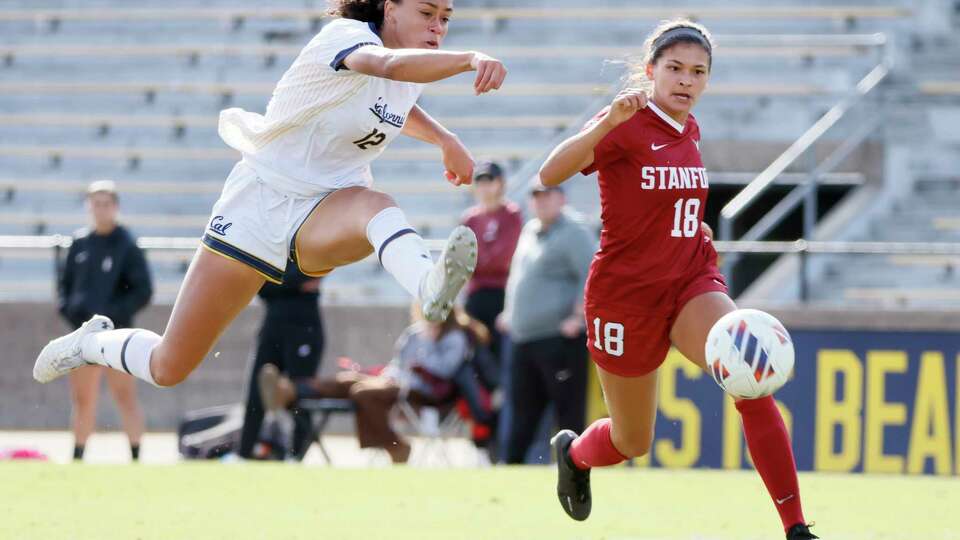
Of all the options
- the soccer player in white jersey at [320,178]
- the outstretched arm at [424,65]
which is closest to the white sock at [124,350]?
the soccer player in white jersey at [320,178]

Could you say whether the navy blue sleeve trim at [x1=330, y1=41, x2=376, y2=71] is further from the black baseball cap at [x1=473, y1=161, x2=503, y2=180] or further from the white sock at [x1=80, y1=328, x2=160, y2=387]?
the black baseball cap at [x1=473, y1=161, x2=503, y2=180]

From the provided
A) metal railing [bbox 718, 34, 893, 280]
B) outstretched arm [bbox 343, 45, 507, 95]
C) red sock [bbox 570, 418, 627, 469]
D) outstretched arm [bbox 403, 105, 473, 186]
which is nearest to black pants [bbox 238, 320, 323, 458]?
metal railing [bbox 718, 34, 893, 280]

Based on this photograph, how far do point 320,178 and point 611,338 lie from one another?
4.19 feet

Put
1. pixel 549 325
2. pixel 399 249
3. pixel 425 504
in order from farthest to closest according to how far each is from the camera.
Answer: pixel 549 325
pixel 425 504
pixel 399 249

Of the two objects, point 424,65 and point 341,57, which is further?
point 341,57

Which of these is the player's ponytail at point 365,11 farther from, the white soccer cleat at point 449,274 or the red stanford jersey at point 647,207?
the white soccer cleat at point 449,274

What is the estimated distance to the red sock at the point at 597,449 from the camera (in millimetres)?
6605

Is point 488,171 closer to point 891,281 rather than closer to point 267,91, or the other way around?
point 891,281

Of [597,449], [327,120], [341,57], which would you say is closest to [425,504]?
[597,449]

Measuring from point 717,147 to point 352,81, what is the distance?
35.3 feet

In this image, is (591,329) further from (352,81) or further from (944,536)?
(944,536)

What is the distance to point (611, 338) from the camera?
6137 mm

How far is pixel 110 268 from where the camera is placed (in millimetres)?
11562

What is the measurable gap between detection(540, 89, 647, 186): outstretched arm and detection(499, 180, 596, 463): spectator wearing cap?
16.3 ft
